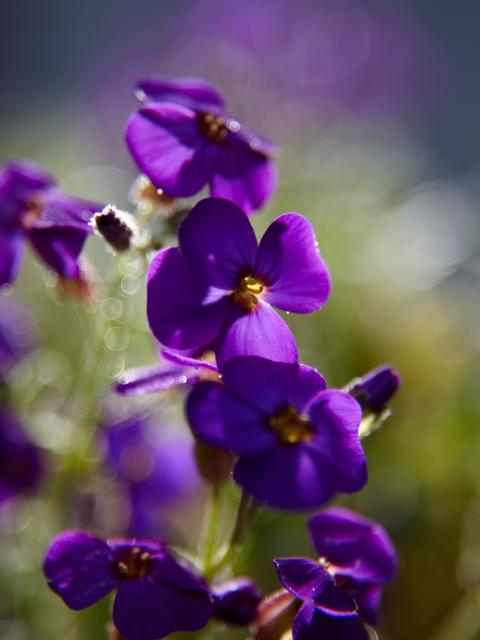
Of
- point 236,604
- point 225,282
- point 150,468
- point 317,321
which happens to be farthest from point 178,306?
point 317,321

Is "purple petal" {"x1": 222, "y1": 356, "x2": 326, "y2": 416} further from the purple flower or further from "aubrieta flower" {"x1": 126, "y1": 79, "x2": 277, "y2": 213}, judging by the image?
"aubrieta flower" {"x1": 126, "y1": 79, "x2": 277, "y2": 213}

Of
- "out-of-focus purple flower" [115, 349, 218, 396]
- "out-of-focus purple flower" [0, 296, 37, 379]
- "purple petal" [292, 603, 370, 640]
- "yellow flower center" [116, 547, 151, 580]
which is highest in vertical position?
"out-of-focus purple flower" [115, 349, 218, 396]

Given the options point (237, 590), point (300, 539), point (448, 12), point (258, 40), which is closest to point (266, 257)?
point (237, 590)

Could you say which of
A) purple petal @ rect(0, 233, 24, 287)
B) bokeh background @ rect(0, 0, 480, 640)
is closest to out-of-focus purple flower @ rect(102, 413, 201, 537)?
bokeh background @ rect(0, 0, 480, 640)

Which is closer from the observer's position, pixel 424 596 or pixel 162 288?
pixel 162 288

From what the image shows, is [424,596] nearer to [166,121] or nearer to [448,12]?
[166,121]

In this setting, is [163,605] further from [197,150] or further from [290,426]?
[197,150]

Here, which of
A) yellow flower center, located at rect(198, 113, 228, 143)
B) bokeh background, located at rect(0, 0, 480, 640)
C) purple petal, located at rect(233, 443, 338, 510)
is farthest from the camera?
bokeh background, located at rect(0, 0, 480, 640)
